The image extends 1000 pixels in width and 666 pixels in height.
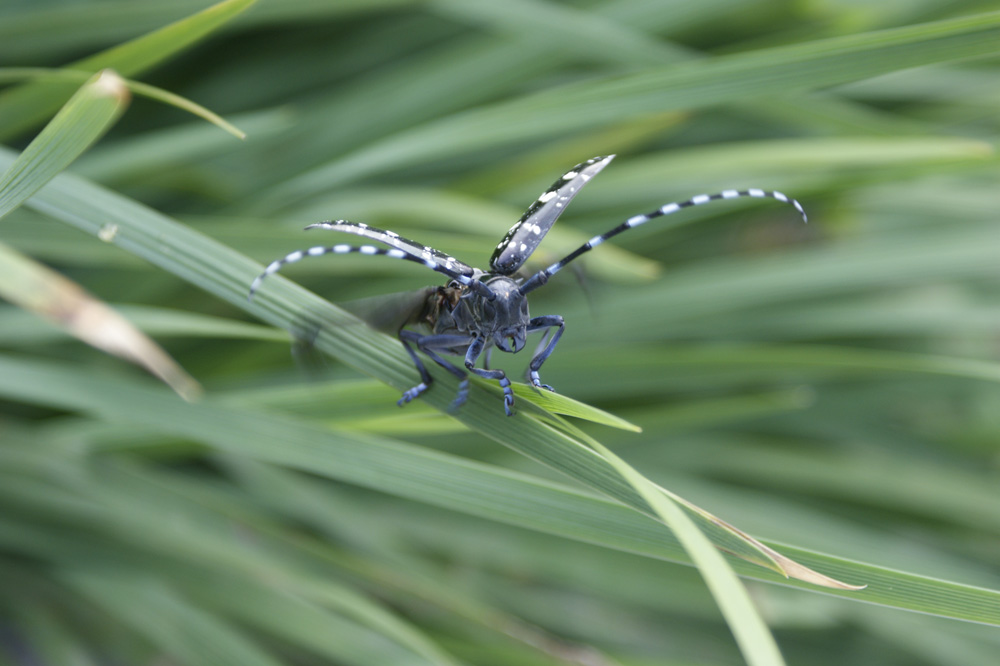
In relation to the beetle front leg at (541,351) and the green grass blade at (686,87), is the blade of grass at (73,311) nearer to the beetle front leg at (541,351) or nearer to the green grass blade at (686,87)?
the beetle front leg at (541,351)

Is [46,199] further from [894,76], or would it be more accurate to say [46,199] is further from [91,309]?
[894,76]

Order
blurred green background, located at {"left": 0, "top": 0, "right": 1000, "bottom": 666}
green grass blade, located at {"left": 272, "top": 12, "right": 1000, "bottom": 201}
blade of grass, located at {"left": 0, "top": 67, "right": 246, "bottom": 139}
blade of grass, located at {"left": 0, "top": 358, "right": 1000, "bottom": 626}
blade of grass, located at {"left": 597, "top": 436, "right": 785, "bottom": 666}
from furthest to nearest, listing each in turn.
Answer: blurred green background, located at {"left": 0, "top": 0, "right": 1000, "bottom": 666}
green grass blade, located at {"left": 272, "top": 12, "right": 1000, "bottom": 201}
blade of grass, located at {"left": 0, "top": 67, "right": 246, "bottom": 139}
blade of grass, located at {"left": 0, "top": 358, "right": 1000, "bottom": 626}
blade of grass, located at {"left": 597, "top": 436, "right": 785, "bottom": 666}

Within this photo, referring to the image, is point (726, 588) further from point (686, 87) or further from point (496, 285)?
point (686, 87)

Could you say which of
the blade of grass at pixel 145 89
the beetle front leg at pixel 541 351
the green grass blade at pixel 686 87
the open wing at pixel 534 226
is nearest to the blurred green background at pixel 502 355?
the green grass blade at pixel 686 87

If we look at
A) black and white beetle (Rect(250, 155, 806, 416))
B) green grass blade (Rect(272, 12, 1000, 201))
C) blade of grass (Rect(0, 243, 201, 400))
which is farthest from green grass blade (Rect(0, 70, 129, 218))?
green grass blade (Rect(272, 12, 1000, 201))

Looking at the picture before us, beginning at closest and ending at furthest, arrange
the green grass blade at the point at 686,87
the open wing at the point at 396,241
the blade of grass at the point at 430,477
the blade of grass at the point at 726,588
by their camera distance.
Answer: the blade of grass at the point at 726,588 → the open wing at the point at 396,241 → the blade of grass at the point at 430,477 → the green grass blade at the point at 686,87

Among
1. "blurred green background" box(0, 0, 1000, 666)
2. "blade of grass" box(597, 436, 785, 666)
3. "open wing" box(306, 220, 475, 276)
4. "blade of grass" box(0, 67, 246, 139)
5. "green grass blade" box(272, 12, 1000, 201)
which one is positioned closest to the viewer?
"blade of grass" box(597, 436, 785, 666)

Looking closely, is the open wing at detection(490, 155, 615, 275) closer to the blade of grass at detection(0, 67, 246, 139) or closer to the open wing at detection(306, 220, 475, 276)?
the open wing at detection(306, 220, 475, 276)

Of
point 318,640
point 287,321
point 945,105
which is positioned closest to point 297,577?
point 318,640
